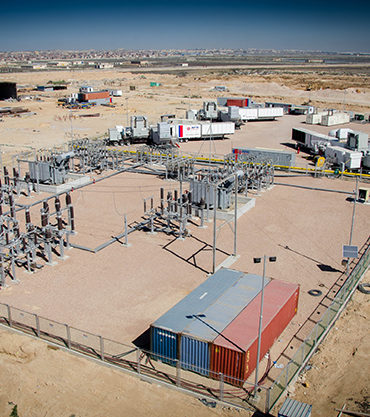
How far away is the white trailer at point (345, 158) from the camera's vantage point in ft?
155

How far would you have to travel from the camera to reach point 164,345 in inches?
722

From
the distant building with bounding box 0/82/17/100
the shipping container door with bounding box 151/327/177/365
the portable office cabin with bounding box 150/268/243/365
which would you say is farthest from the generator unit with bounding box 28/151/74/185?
the distant building with bounding box 0/82/17/100

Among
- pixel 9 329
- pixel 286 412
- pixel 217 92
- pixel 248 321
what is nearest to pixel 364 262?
pixel 248 321

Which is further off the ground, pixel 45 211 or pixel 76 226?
pixel 45 211

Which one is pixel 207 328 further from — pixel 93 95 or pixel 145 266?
pixel 93 95

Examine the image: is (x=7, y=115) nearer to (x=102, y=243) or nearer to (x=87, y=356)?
(x=102, y=243)

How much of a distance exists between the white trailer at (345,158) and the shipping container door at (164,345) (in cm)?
3410

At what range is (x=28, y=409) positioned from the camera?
16.1 m

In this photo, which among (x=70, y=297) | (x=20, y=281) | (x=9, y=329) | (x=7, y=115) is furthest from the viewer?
(x=7, y=115)

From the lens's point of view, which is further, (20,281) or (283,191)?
(283,191)

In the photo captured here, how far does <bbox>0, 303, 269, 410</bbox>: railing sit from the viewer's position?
655 inches

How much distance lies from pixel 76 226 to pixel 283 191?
18859 mm

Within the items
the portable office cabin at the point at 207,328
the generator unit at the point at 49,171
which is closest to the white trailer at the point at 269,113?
the generator unit at the point at 49,171

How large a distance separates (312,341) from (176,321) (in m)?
5.59
